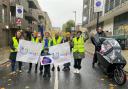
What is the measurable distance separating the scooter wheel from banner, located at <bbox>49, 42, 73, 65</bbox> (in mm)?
2462

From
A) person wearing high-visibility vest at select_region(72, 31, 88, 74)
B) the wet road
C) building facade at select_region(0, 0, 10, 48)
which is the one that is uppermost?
building facade at select_region(0, 0, 10, 48)

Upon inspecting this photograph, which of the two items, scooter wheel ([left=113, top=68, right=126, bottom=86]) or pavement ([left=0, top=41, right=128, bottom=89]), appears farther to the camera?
scooter wheel ([left=113, top=68, right=126, bottom=86])

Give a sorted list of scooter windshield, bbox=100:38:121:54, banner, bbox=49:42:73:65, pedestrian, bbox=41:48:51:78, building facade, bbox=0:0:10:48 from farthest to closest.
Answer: building facade, bbox=0:0:10:48 < banner, bbox=49:42:73:65 < pedestrian, bbox=41:48:51:78 < scooter windshield, bbox=100:38:121:54

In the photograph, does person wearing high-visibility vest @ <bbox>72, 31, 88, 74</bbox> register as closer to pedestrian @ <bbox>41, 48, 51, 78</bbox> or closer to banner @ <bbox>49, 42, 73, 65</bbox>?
banner @ <bbox>49, 42, 73, 65</bbox>

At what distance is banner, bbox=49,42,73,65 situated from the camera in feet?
40.2

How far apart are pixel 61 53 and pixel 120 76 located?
3.01 m

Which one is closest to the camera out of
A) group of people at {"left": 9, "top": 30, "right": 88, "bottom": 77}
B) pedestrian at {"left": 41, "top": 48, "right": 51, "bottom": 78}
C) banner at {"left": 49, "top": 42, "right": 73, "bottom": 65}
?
pedestrian at {"left": 41, "top": 48, "right": 51, "bottom": 78}

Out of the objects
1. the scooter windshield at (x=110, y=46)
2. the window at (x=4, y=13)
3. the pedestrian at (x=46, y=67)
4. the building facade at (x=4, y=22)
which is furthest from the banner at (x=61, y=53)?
the window at (x=4, y=13)

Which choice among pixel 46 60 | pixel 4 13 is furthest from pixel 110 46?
pixel 4 13

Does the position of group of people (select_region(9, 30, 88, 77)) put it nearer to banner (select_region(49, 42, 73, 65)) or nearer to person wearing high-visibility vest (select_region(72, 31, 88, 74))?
person wearing high-visibility vest (select_region(72, 31, 88, 74))

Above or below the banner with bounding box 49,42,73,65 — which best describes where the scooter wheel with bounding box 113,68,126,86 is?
below

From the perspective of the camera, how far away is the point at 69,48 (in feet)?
41.4

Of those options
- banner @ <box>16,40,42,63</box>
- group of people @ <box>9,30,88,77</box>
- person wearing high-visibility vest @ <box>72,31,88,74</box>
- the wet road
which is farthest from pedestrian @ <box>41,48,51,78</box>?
person wearing high-visibility vest @ <box>72,31,88,74</box>

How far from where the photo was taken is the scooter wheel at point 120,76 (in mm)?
10099
